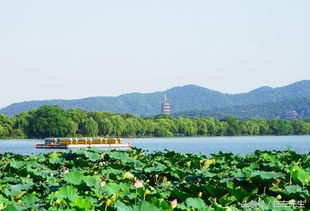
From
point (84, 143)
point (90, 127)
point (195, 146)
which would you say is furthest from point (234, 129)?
point (84, 143)

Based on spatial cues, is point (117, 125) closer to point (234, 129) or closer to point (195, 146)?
point (195, 146)

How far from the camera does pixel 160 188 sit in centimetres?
689

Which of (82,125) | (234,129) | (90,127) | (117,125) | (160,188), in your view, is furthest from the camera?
(234,129)

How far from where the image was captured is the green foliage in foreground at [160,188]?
181 inches

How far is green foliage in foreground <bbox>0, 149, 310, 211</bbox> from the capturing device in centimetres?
459

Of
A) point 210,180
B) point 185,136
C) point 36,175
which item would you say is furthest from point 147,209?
point 185,136

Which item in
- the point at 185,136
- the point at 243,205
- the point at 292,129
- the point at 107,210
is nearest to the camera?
the point at 107,210

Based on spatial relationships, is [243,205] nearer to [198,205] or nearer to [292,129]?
[198,205]

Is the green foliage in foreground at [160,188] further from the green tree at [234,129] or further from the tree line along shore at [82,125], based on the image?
the green tree at [234,129]

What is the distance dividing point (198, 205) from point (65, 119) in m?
98.8

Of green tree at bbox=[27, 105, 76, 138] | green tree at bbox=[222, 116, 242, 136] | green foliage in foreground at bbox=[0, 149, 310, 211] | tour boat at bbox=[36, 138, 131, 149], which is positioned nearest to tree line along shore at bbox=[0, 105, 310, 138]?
green tree at bbox=[27, 105, 76, 138]

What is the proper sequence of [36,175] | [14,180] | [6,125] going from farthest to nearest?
[6,125], [36,175], [14,180]

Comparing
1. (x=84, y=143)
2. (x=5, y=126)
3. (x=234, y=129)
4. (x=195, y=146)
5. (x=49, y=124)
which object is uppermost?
(x=234, y=129)

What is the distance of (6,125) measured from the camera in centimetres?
10088
